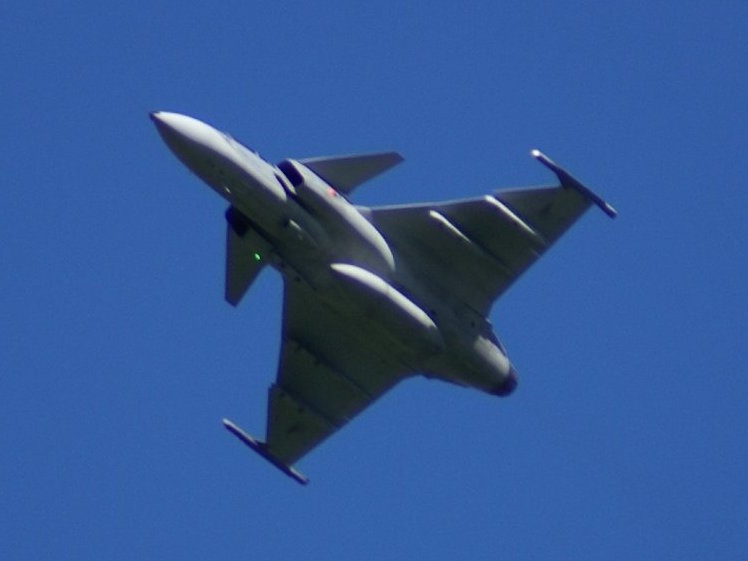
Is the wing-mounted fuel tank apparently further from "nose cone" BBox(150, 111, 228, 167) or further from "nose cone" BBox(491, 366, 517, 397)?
"nose cone" BBox(491, 366, 517, 397)

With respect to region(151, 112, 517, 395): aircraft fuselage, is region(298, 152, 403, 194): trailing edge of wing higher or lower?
higher

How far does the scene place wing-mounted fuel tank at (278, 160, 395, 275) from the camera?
3341 centimetres

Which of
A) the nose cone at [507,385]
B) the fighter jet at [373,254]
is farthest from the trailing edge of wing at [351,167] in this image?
the nose cone at [507,385]

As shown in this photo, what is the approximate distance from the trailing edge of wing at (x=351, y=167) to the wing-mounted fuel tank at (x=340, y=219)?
468 millimetres

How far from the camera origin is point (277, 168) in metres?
33.6

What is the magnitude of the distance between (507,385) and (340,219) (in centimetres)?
520

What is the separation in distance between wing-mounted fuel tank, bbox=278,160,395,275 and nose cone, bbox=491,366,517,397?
341cm

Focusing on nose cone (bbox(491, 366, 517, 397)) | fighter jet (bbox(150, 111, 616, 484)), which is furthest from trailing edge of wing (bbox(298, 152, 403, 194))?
nose cone (bbox(491, 366, 517, 397))

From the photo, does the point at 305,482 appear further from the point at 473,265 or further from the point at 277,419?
the point at 473,265

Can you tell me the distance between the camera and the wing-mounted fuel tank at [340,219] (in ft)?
110

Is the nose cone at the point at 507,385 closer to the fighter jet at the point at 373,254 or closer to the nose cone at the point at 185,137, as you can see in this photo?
the fighter jet at the point at 373,254

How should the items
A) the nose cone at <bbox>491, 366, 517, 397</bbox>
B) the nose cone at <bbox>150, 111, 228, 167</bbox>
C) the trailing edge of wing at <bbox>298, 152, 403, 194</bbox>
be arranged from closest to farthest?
the nose cone at <bbox>150, 111, 228, 167</bbox> → the trailing edge of wing at <bbox>298, 152, 403, 194</bbox> → the nose cone at <bbox>491, 366, 517, 397</bbox>

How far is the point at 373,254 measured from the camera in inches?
1353

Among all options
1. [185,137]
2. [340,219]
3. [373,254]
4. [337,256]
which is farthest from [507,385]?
[185,137]
